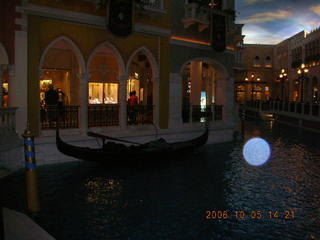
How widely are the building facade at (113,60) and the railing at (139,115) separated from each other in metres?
0.03

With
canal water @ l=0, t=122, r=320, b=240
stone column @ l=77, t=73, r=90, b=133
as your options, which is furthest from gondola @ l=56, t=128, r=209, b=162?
stone column @ l=77, t=73, r=90, b=133

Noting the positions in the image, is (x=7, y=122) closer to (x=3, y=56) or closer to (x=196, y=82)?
(x=3, y=56)

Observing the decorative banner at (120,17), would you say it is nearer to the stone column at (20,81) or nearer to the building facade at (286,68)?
the stone column at (20,81)

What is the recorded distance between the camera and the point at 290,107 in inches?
1081

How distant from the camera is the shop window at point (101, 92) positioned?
1466 cm

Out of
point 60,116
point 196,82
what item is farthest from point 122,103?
point 196,82

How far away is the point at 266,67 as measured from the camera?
51.8 meters

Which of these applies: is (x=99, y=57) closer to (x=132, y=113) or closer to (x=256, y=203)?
(x=132, y=113)

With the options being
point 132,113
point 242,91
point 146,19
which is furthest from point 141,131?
point 242,91

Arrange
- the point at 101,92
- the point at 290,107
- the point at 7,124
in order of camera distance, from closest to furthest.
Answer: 1. the point at 7,124
2. the point at 101,92
3. the point at 290,107

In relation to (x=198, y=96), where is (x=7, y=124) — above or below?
below

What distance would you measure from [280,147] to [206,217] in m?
8.90
